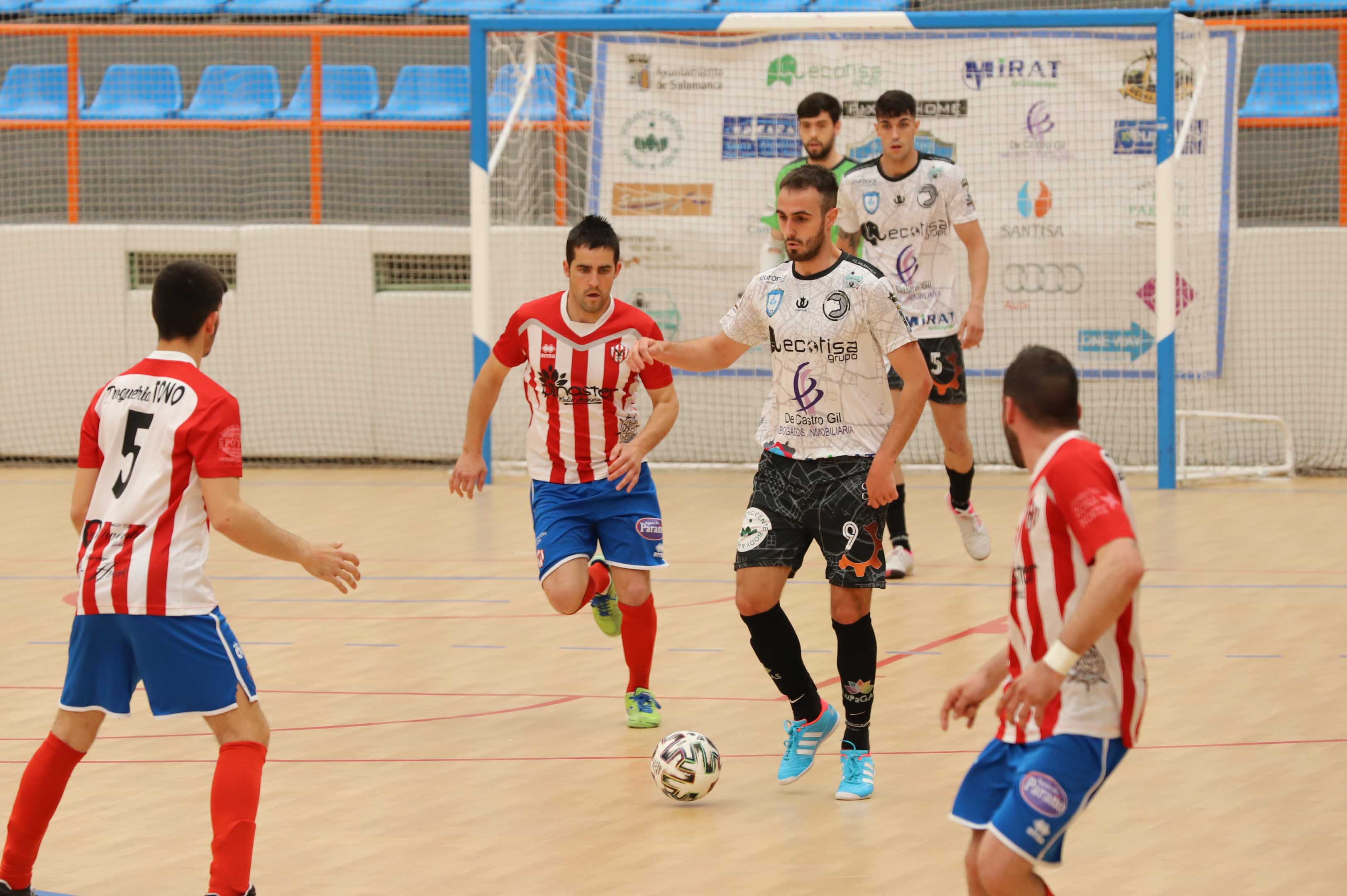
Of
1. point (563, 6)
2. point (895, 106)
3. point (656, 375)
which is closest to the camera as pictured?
point (656, 375)

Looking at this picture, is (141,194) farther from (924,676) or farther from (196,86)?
(924,676)

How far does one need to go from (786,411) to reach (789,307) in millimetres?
324

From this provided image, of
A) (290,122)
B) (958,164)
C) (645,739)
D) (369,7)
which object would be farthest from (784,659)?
(369,7)

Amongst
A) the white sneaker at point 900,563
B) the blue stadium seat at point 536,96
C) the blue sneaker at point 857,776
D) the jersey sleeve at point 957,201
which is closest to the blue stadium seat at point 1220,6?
the blue stadium seat at point 536,96

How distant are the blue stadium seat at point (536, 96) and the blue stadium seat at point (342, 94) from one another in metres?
1.83

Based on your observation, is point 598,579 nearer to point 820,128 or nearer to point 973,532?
point 820,128

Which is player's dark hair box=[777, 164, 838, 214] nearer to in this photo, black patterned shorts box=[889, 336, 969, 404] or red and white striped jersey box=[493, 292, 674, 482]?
red and white striped jersey box=[493, 292, 674, 482]

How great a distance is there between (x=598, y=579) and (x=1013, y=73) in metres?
7.63

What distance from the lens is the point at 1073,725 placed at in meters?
3.13

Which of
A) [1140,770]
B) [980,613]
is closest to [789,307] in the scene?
[1140,770]

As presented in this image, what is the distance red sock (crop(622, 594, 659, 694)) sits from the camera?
5.77 m

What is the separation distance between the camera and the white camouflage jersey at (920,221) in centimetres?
809

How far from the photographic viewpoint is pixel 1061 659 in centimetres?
300

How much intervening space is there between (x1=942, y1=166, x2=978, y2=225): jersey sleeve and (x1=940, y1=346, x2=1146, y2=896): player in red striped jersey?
490 centimetres
